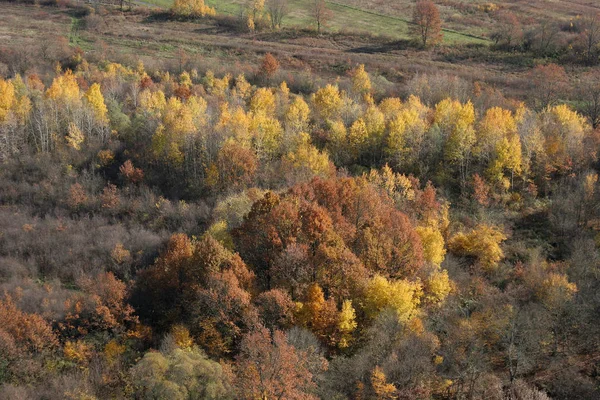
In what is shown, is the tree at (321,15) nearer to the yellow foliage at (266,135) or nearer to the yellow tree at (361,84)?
the yellow tree at (361,84)

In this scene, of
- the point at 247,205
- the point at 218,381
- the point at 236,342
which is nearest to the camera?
the point at 218,381

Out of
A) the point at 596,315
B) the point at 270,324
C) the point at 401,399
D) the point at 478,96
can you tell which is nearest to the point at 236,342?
the point at 270,324

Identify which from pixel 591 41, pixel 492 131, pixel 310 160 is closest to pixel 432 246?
pixel 310 160

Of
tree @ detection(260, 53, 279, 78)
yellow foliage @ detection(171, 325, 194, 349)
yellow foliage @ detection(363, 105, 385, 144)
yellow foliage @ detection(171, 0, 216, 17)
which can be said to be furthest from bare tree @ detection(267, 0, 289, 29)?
yellow foliage @ detection(171, 325, 194, 349)

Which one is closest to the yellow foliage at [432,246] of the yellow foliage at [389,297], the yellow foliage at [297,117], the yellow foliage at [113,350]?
the yellow foliage at [389,297]

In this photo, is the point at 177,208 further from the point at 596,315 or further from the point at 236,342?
the point at 596,315

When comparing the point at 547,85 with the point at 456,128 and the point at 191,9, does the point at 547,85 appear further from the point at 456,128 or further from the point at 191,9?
the point at 191,9
